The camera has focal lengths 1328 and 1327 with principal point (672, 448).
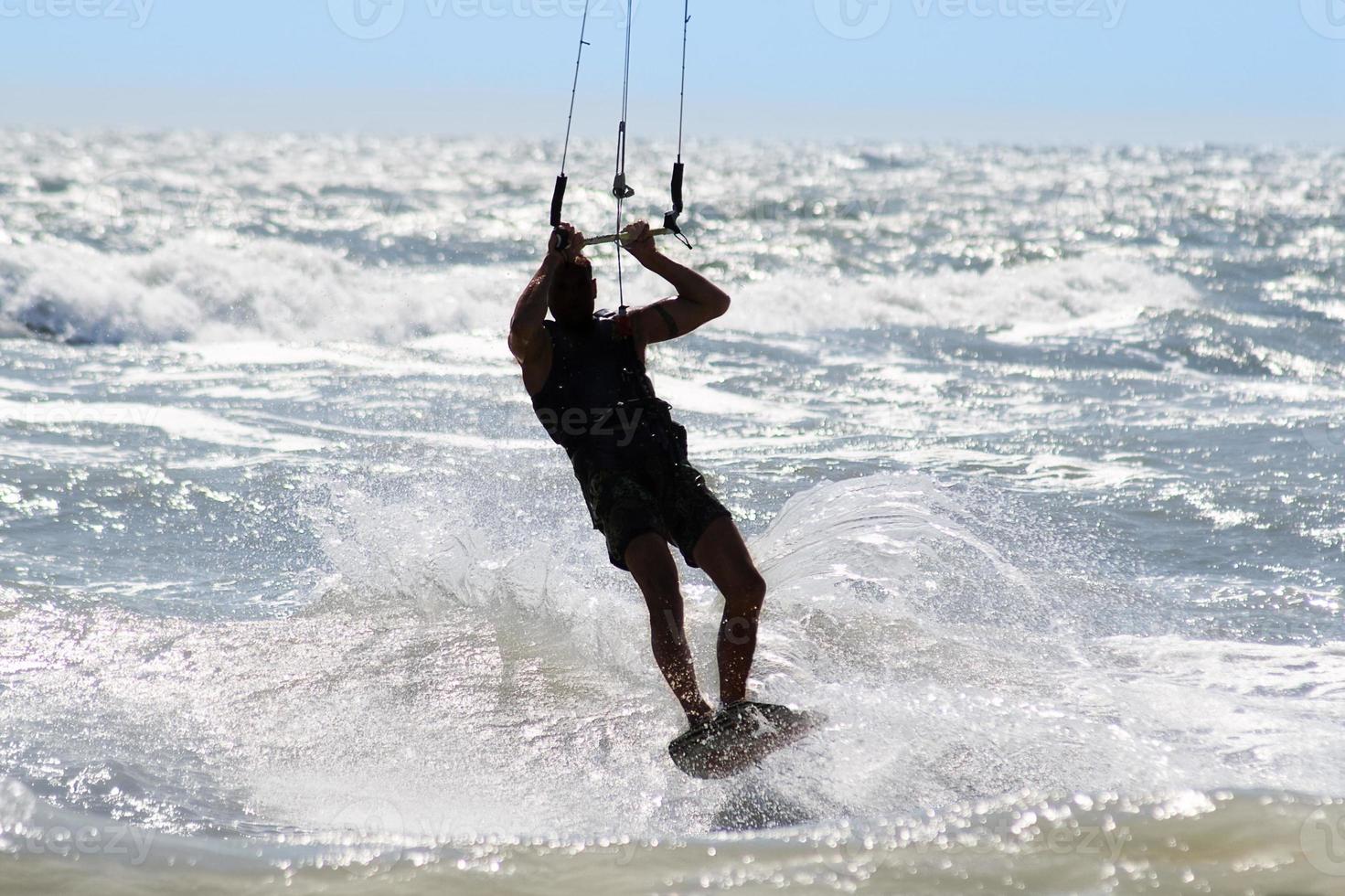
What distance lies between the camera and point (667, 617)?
473cm

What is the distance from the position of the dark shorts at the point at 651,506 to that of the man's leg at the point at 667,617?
8 cm

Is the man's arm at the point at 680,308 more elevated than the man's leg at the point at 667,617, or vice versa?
the man's arm at the point at 680,308

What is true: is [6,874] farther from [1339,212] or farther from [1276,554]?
[1339,212]

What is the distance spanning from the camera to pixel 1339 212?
36.6 meters

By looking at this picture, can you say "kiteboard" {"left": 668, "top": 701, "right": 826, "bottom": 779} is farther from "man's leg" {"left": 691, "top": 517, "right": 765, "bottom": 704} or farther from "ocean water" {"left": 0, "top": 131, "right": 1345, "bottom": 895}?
"man's leg" {"left": 691, "top": 517, "right": 765, "bottom": 704}

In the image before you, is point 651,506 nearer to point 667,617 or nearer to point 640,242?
point 667,617

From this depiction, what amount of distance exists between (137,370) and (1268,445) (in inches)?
396

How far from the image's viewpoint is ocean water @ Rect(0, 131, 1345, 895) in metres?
3.82

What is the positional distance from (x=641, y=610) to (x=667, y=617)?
1502mm

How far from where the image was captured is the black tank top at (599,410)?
506 cm

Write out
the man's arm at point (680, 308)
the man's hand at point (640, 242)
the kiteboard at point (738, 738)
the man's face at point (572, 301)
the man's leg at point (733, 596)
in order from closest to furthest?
the kiteboard at point (738, 738) → the man's leg at point (733, 596) → the man's hand at point (640, 242) → the man's face at point (572, 301) → the man's arm at point (680, 308)

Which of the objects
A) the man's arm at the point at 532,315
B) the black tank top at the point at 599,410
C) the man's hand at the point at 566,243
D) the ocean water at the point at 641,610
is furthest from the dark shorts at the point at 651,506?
the man's hand at the point at 566,243

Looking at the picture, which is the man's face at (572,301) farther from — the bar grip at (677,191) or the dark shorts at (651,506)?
the dark shorts at (651,506)

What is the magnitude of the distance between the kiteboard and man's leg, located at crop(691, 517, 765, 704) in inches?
8.8
